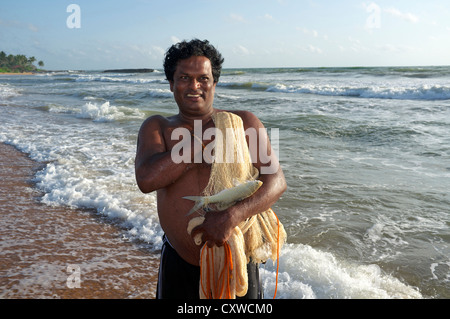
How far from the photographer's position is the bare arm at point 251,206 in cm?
172

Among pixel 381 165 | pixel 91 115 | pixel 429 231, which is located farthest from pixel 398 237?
pixel 91 115

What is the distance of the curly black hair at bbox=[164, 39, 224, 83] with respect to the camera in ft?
6.66

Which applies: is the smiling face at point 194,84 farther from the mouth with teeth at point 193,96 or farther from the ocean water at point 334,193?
the ocean water at point 334,193

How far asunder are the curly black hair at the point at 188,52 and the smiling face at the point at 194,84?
26 millimetres

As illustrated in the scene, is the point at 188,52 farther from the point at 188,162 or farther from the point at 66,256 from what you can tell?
the point at 66,256

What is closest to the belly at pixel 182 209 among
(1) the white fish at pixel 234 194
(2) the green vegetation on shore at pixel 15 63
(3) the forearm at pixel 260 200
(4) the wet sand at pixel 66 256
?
(1) the white fish at pixel 234 194

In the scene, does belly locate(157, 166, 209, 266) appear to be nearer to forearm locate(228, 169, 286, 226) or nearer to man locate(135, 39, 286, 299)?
man locate(135, 39, 286, 299)

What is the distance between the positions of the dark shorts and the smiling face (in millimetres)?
840

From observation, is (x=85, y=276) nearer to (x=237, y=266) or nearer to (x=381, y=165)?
(x=237, y=266)

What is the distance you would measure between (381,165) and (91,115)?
1124 centimetres

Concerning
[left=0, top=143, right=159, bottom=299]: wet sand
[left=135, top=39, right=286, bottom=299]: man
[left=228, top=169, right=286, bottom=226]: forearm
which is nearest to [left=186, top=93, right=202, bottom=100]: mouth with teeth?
[left=135, top=39, right=286, bottom=299]: man

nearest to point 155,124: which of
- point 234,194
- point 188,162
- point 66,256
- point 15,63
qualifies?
point 188,162

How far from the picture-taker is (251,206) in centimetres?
178

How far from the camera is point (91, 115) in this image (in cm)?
1465
